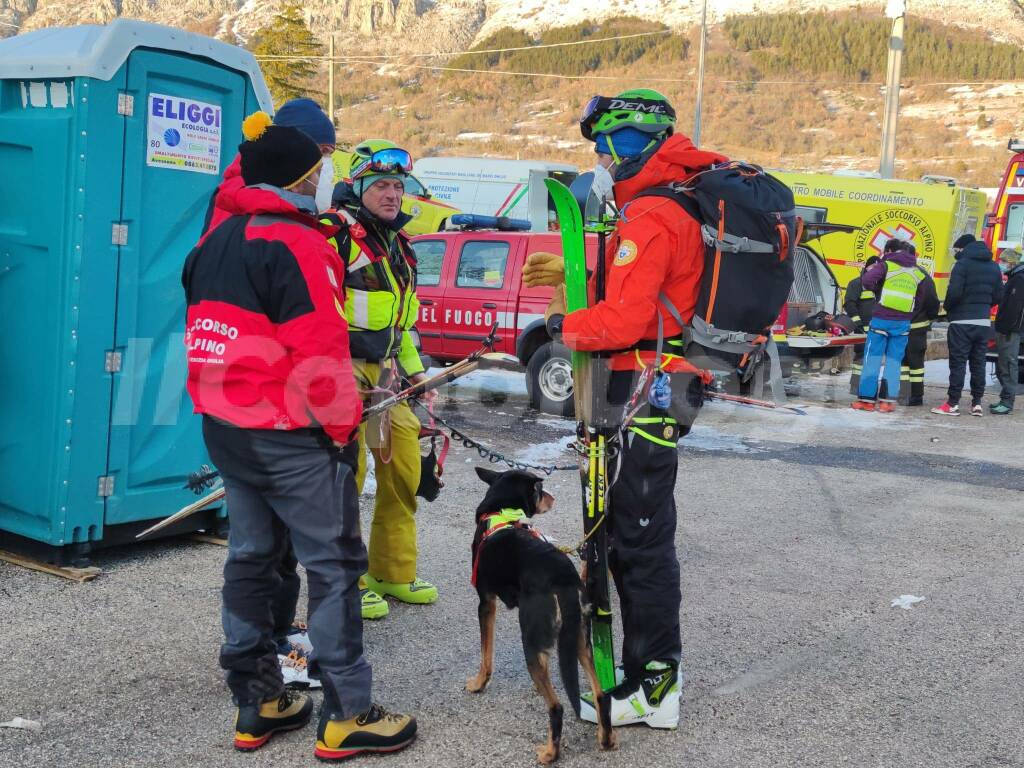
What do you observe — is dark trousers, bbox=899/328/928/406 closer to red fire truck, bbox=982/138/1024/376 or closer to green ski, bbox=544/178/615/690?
red fire truck, bbox=982/138/1024/376

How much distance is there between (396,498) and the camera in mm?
4742

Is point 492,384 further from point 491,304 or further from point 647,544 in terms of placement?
point 647,544

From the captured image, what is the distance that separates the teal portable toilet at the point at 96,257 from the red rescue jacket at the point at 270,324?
1914mm

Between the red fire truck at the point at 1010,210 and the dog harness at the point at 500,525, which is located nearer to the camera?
the dog harness at the point at 500,525

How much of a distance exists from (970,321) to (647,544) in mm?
9852

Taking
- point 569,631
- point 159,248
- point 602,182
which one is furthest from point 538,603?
point 159,248

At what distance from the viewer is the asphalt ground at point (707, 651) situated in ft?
11.6

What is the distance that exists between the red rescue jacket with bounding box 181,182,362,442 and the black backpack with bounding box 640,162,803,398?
45.0 inches

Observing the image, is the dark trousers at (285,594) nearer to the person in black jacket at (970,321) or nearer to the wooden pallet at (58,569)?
the wooden pallet at (58,569)

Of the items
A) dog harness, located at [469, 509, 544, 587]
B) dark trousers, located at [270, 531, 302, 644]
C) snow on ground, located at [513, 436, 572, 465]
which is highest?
dog harness, located at [469, 509, 544, 587]

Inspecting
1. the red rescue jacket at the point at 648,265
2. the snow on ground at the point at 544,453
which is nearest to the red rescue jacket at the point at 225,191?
the red rescue jacket at the point at 648,265

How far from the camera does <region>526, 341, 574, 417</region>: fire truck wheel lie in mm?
10531

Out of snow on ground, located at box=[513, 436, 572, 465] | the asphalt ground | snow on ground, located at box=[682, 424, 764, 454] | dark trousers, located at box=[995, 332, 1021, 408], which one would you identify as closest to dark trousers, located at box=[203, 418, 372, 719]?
the asphalt ground

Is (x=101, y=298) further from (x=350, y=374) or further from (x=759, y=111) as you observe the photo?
(x=759, y=111)
